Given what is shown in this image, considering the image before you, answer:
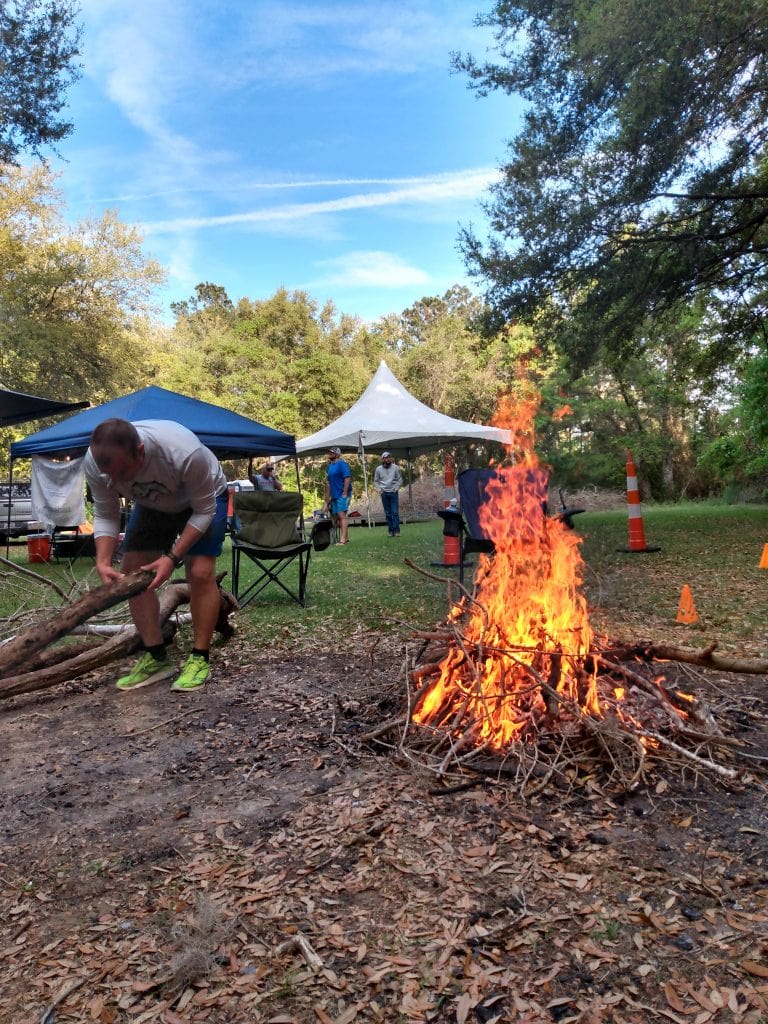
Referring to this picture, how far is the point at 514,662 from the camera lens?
2814mm

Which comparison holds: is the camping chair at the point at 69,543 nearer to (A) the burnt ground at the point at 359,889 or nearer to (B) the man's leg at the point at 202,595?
(B) the man's leg at the point at 202,595

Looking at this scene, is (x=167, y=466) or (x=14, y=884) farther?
(x=167, y=466)

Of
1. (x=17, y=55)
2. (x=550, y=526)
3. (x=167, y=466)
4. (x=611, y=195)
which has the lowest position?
(x=550, y=526)

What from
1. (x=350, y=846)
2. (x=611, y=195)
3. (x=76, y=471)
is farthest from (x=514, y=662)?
(x=76, y=471)

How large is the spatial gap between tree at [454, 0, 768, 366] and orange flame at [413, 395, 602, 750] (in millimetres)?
6108

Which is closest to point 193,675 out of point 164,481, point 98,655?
point 98,655

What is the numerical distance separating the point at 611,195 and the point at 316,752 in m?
7.80

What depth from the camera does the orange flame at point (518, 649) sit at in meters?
2.67

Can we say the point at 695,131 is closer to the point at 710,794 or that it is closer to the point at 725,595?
the point at 725,595

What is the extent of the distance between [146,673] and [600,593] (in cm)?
266

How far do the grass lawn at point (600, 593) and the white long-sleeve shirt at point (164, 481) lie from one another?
Result: 50.8 inches

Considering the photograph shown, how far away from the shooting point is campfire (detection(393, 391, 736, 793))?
97.3 inches

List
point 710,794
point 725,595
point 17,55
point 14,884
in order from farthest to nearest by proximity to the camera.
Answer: point 17,55 < point 725,595 < point 710,794 < point 14,884

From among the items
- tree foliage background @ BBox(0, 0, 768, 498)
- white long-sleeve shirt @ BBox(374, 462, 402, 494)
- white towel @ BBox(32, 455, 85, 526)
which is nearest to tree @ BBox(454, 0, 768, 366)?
tree foliage background @ BBox(0, 0, 768, 498)
